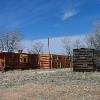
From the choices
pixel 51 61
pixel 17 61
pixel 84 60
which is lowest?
pixel 84 60

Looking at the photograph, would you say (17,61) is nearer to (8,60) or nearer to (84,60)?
(8,60)

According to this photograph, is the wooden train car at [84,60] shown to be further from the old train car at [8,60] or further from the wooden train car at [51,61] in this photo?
the wooden train car at [51,61]

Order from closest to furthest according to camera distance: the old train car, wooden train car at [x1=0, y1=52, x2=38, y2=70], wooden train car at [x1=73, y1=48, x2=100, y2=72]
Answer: wooden train car at [x1=73, y1=48, x2=100, y2=72] < the old train car < wooden train car at [x1=0, y1=52, x2=38, y2=70]

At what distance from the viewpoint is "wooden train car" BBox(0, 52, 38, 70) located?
44.5m

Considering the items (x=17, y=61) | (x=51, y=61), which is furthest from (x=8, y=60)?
(x=51, y=61)

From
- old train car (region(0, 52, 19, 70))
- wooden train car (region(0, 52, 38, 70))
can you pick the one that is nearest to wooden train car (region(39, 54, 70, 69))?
wooden train car (region(0, 52, 38, 70))

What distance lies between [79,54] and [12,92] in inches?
736

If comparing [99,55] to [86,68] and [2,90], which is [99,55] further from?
[2,90]

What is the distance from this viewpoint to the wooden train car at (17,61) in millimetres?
44469

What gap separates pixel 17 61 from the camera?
156ft

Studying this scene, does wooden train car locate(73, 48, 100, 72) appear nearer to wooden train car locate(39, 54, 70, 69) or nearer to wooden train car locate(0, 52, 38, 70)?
wooden train car locate(0, 52, 38, 70)

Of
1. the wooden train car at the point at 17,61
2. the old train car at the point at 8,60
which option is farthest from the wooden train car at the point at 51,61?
the old train car at the point at 8,60

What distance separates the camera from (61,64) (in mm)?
58375

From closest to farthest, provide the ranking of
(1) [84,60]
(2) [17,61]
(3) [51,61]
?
(1) [84,60]
(2) [17,61]
(3) [51,61]
